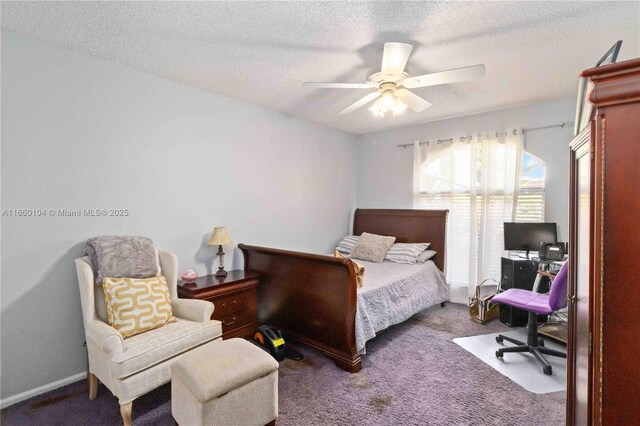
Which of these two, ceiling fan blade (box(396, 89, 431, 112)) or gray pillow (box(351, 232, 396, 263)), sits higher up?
ceiling fan blade (box(396, 89, 431, 112))

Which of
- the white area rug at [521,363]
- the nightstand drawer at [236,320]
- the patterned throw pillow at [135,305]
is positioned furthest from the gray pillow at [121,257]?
the white area rug at [521,363]

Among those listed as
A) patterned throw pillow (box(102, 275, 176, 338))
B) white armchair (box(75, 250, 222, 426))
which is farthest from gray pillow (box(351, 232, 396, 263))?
patterned throw pillow (box(102, 275, 176, 338))

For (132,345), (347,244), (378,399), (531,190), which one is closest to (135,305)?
(132,345)

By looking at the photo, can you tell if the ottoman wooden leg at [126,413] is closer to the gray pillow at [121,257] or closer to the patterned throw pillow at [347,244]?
the gray pillow at [121,257]

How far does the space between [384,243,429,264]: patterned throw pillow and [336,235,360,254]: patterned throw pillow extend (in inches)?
23.8

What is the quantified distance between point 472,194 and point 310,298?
99.7 inches

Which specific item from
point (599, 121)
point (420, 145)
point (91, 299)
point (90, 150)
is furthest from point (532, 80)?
point (91, 299)

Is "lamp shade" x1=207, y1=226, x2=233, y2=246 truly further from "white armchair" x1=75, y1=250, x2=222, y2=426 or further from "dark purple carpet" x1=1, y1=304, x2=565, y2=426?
"dark purple carpet" x1=1, y1=304, x2=565, y2=426

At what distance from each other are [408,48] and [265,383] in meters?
2.22

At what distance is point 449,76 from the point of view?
2105 mm

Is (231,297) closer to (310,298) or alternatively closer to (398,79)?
(310,298)

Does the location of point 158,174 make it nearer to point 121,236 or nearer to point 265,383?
point 121,236

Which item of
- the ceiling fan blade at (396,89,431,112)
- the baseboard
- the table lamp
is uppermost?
the ceiling fan blade at (396,89,431,112)

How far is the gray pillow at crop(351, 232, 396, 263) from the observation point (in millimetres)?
4078
